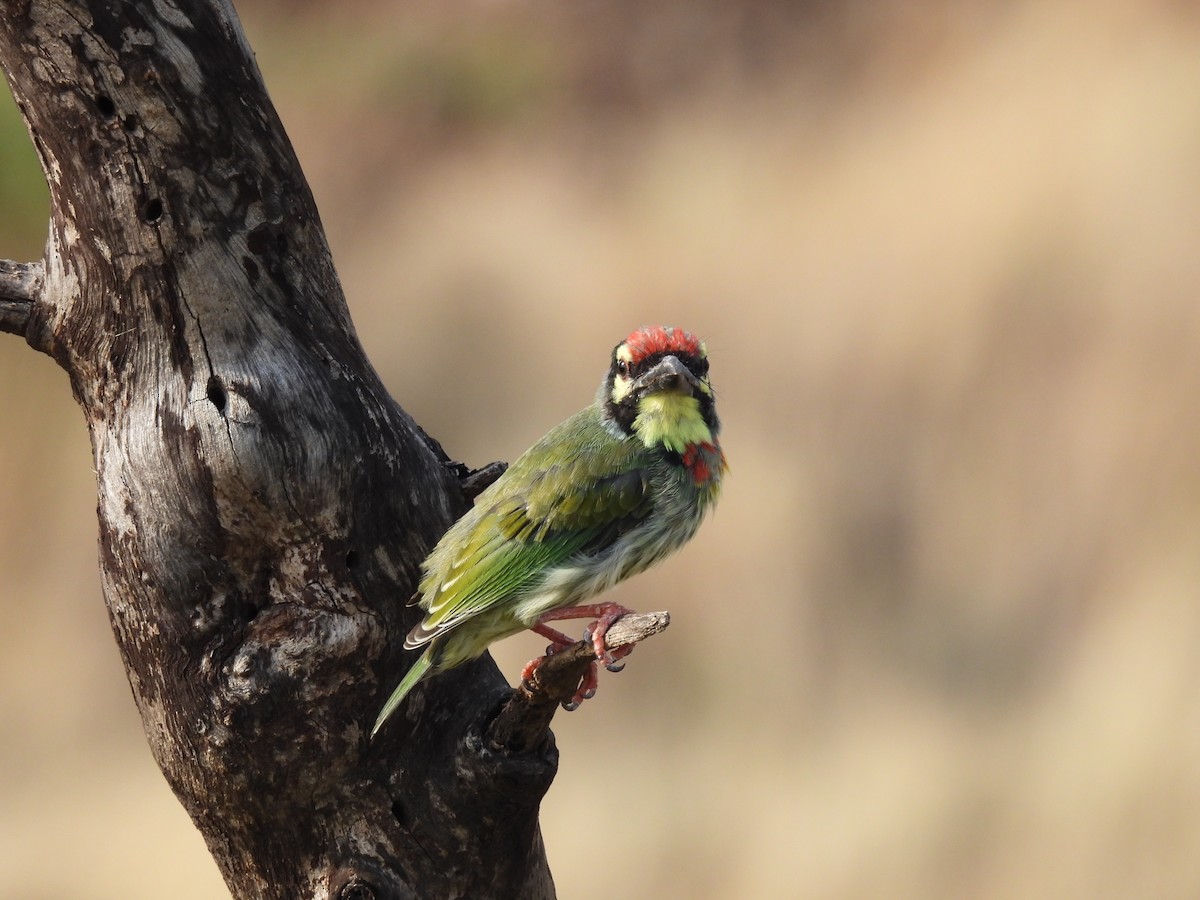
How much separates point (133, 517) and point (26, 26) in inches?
38.9

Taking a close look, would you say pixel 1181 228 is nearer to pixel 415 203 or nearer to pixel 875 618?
pixel 875 618

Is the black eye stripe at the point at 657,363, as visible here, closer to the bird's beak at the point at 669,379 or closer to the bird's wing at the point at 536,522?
the bird's beak at the point at 669,379

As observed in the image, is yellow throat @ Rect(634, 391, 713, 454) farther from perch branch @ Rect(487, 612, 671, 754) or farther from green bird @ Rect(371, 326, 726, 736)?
perch branch @ Rect(487, 612, 671, 754)

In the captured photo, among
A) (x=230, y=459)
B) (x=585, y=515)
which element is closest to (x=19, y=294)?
(x=230, y=459)

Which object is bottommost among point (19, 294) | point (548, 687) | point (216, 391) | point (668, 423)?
point (548, 687)

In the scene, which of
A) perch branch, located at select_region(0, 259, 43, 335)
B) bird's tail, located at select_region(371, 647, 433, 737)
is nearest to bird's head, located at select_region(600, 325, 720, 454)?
bird's tail, located at select_region(371, 647, 433, 737)

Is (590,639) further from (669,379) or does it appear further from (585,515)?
(669,379)

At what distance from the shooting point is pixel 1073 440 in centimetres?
642

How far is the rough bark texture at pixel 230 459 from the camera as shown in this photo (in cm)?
275

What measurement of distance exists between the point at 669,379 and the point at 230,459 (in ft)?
3.56

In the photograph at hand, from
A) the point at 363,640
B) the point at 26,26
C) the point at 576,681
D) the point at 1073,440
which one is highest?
the point at 1073,440

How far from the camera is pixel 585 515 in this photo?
125 inches

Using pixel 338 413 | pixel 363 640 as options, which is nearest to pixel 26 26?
pixel 338 413

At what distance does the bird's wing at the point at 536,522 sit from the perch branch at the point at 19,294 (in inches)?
40.1
